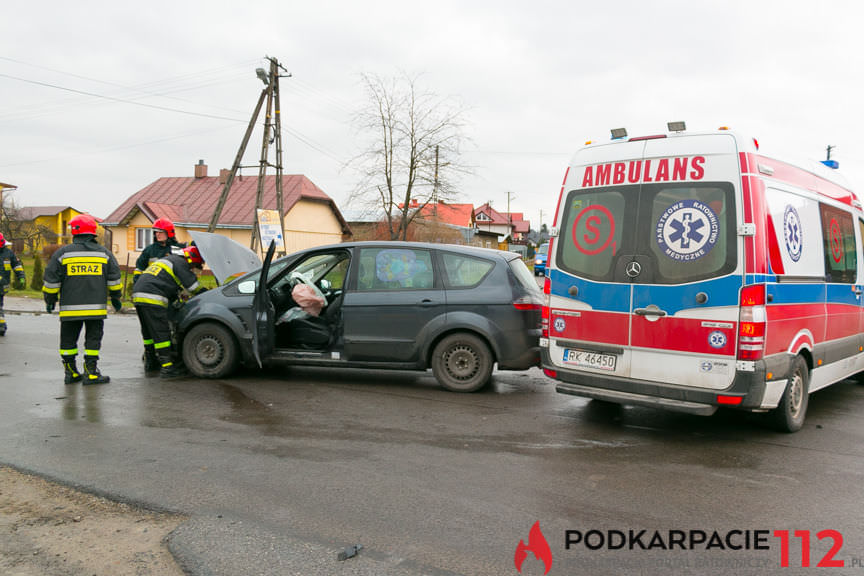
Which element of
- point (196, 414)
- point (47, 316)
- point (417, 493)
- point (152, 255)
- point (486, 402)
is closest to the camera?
point (417, 493)

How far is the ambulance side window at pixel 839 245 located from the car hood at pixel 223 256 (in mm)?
6494

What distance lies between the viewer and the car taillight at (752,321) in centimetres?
505

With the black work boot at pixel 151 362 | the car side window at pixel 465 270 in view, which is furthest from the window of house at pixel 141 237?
the car side window at pixel 465 270

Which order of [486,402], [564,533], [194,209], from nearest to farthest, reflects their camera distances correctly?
[564,533] < [486,402] < [194,209]

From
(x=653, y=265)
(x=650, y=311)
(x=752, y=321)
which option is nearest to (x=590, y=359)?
(x=650, y=311)

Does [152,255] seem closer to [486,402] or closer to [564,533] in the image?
[486,402]

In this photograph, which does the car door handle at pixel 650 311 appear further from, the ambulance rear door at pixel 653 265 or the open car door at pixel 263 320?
the open car door at pixel 263 320

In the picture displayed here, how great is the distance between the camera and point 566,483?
14.8ft

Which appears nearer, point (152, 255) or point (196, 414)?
point (196, 414)

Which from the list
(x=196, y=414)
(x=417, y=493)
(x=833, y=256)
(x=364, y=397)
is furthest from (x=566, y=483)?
(x=833, y=256)

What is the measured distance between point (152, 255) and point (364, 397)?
3829 mm

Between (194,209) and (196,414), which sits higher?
(194,209)

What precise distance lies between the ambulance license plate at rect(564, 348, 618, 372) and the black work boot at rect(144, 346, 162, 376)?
5159mm

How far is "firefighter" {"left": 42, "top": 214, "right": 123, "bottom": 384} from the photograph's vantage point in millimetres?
7492
